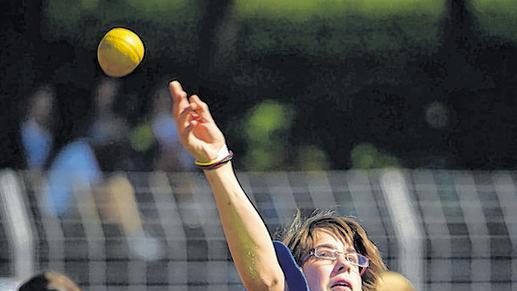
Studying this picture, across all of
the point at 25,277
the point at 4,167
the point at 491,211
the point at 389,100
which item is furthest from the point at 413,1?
the point at 25,277

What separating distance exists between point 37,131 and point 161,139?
795 millimetres

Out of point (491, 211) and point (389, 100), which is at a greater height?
point (491, 211)

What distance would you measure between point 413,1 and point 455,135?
113 centimetres

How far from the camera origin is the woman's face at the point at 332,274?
4613 mm

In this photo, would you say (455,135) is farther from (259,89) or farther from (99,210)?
(99,210)

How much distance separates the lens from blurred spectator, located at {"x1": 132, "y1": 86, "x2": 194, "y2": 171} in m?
10.5

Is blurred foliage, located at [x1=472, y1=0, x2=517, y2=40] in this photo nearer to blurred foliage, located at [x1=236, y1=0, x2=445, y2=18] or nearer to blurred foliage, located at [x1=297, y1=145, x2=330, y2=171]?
blurred foliage, located at [x1=236, y1=0, x2=445, y2=18]

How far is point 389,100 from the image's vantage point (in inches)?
478

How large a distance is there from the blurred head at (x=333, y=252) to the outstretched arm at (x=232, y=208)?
0.28 meters

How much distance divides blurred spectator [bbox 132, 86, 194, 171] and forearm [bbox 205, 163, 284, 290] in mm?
5723

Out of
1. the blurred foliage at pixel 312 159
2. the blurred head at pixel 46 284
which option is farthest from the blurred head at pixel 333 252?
the blurred foliage at pixel 312 159

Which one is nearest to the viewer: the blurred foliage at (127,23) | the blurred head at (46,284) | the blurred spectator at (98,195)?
the blurred head at (46,284)

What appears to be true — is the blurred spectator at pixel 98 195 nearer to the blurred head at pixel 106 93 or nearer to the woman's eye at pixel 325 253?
the blurred head at pixel 106 93

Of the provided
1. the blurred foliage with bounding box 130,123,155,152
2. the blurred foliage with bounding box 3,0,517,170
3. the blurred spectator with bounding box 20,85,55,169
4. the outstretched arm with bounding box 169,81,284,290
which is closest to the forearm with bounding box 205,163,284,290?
the outstretched arm with bounding box 169,81,284,290
